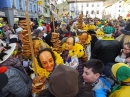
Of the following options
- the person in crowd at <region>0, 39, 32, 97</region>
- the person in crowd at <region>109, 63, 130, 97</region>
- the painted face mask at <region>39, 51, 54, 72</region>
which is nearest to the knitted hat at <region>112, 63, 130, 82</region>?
the person in crowd at <region>109, 63, 130, 97</region>

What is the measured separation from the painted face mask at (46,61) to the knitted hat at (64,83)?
0.84m

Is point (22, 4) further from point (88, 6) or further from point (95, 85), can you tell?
point (88, 6)

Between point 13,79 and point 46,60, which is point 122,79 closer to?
point 46,60

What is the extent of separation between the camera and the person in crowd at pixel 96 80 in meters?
1.85

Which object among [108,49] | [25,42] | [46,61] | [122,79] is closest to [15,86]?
[46,61]

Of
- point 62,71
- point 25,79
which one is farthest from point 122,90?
point 25,79

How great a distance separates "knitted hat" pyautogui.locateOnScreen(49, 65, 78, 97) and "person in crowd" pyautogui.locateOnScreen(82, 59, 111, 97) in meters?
0.74

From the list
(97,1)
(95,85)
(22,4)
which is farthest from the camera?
(97,1)

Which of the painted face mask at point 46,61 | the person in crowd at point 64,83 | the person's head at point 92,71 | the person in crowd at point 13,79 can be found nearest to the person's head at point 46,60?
the painted face mask at point 46,61

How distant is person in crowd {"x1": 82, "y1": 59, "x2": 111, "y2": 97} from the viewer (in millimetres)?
1848

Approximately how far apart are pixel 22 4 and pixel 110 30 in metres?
20.0

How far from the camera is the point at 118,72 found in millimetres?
1732

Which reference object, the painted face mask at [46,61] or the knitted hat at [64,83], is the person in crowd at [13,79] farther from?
the knitted hat at [64,83]

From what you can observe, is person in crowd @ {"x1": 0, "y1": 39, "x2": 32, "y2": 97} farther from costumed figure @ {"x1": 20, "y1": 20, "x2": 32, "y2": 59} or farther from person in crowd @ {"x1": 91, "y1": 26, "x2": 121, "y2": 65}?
person in crowd @ {"x1": 91, "y1": 26, "x2": 121, "y2": 65}
